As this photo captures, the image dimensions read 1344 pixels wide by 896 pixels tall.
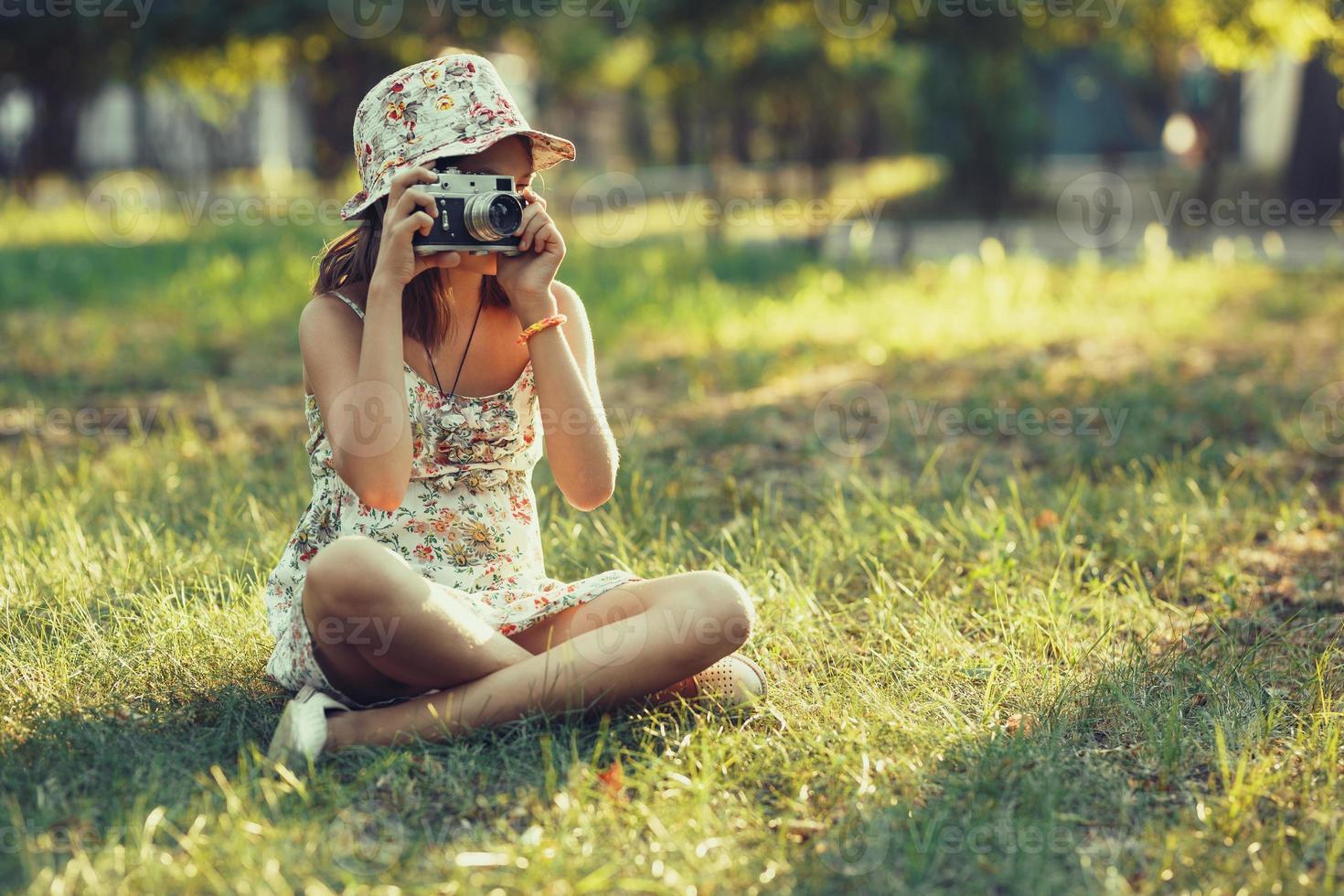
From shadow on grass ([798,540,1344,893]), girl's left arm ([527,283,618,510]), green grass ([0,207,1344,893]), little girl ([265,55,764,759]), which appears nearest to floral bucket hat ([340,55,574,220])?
little girl ([265,55,764,759])

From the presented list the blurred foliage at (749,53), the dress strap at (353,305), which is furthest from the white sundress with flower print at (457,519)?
the blurred foliage at (749,53)

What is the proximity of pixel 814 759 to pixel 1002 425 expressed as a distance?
9.11 feet

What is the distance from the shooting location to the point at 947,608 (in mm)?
2990

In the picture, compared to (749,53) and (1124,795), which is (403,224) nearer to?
(1124,795)

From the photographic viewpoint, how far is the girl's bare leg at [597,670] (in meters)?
2.25

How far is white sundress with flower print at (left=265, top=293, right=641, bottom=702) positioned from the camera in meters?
2.40

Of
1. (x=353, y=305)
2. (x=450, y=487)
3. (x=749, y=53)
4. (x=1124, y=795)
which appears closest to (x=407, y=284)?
(x=353, y=305)

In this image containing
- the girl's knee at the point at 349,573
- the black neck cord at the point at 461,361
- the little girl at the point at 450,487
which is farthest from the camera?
the black neck cord at the point at 461,361

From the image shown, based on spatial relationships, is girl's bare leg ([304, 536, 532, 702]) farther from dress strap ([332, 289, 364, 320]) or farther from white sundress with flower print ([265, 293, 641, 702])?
dress strap ([332, 289, 364, 320])

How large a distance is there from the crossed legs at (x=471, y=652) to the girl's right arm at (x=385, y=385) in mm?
166

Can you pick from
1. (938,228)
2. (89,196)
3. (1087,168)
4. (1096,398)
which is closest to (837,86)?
(938,228)

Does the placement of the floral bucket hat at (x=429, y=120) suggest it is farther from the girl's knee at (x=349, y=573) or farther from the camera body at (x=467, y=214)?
the girl's knee at (x=349, y=573)

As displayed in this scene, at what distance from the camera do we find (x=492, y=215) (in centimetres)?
231

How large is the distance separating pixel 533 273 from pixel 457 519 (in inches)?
19.2
